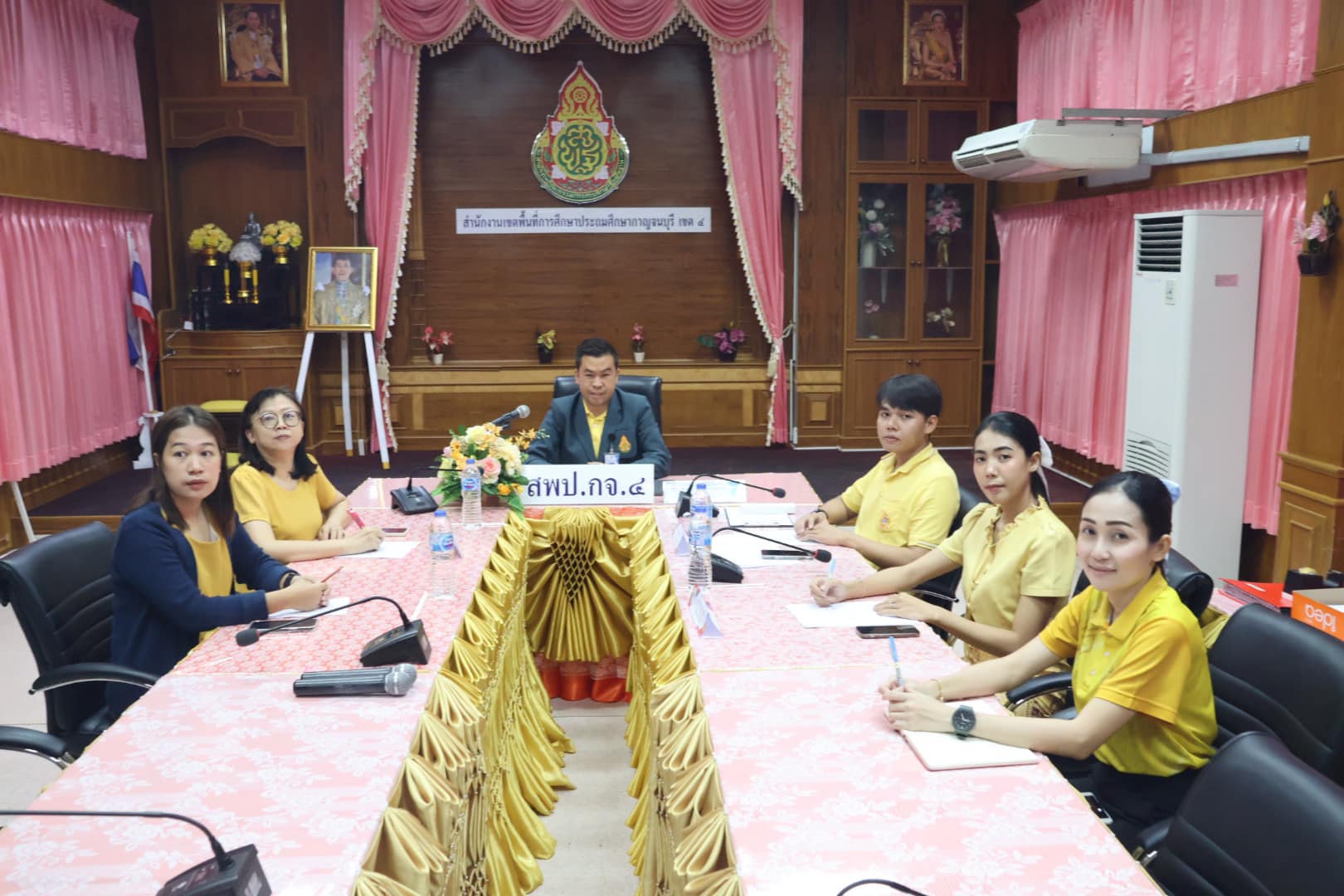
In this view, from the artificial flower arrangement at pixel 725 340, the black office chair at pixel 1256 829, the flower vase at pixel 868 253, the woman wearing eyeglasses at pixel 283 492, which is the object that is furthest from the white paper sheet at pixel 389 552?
the flower vase at pixel 868 253

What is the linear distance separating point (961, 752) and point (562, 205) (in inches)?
267

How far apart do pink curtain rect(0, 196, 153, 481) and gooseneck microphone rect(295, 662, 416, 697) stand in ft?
14.7

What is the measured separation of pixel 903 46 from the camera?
7.77 m

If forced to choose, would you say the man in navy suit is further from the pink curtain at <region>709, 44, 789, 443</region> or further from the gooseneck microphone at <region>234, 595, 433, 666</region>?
the pink curtain at <region>709, 44, 789, 443</region>

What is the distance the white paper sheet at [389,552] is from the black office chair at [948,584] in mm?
1477

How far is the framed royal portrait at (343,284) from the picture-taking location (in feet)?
24.9

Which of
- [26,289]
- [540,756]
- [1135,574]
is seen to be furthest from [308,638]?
[26,289]

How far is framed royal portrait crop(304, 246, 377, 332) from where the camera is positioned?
7.59 meters

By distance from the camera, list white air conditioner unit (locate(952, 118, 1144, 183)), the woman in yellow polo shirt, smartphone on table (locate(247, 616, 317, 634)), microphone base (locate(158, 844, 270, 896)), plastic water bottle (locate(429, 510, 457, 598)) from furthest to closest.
Answer: white air conditioner unit (locate(952, 118, 1144, 183)), plastic water bottle (locate(429, 510, 457, 598)), smartphone on table (locate(247, 616, 317, 634)), the woman in yellow polo shirt, microphone base (locate(158, 844, 270, 896))

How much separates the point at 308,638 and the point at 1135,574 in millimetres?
1745

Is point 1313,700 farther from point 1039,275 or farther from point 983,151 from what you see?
point 1039,275

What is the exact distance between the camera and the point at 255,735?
6.69ft

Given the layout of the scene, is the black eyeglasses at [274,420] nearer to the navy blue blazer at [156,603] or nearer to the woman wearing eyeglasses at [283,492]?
the woman wearing eyeglasses at [283,492]

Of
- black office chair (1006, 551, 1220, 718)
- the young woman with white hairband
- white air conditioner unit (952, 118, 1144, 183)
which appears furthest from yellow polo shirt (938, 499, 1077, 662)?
white air conditioner unit (952, 118, 1144, 183)
